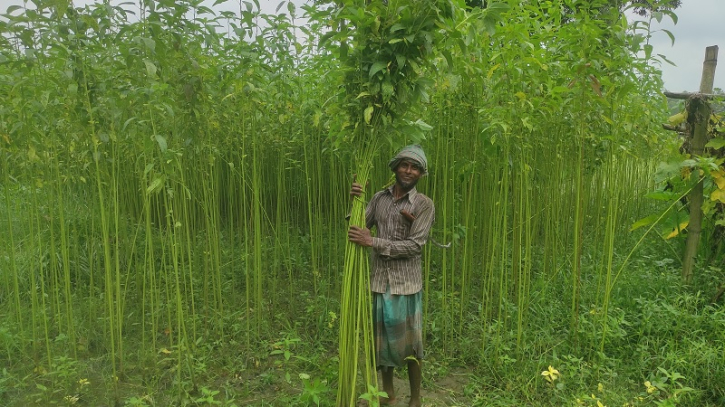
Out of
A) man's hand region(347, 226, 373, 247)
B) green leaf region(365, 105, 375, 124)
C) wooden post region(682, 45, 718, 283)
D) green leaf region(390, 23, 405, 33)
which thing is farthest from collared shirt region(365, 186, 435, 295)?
wooden post region(682, 45, 718, 283)

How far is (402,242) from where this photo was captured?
2768 millimetres

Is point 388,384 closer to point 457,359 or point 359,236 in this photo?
point 457,359

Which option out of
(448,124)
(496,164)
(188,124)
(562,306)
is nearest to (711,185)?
(562,306)

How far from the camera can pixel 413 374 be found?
9.61ft

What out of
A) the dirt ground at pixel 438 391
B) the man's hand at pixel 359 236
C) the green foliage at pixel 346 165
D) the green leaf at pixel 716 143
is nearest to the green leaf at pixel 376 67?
the green foliage at pixel 346 165

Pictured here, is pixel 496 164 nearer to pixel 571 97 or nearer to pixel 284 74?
pixel 571 97

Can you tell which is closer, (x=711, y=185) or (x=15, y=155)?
(x=15, y=155)

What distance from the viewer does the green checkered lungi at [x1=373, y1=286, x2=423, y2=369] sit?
2.83 m

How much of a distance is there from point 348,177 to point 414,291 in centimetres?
197

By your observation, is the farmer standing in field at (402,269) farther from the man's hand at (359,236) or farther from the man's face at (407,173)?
the man's hand at (359,236)

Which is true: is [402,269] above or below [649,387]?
above

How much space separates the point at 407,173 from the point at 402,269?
0.58 meters

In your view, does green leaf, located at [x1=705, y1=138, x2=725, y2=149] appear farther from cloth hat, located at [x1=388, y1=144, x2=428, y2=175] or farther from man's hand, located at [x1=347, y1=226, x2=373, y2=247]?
man's hand, located at [x1=347, y1=226, x2=373, y2=247]

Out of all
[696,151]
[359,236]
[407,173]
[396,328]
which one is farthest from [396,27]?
[696,151]
